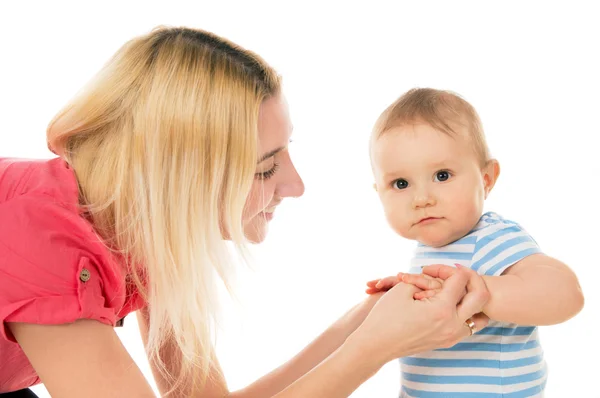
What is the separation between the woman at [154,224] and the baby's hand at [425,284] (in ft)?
0.06

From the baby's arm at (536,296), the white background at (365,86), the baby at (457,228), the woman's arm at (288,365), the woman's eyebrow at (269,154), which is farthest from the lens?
the white background at (365,86)

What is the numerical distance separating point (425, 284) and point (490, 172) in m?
0.29

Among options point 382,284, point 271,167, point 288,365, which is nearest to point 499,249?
point 382,284

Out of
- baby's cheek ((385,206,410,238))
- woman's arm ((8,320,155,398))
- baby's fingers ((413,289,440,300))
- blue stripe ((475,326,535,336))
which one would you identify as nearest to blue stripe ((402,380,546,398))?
blue stripe ((475,326,535,336))

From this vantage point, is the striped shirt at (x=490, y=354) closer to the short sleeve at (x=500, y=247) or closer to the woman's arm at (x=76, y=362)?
the short sleeve at (x=500, y=247)

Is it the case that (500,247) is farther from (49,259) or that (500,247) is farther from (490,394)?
(49,259)

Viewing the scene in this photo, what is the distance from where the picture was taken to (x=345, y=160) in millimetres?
2865

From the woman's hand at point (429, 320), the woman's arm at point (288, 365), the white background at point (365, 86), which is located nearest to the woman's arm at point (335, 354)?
the woman's hand at point (429, 320)

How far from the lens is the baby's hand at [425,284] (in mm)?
1458

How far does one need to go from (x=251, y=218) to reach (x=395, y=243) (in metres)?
1.18

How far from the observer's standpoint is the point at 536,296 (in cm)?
138

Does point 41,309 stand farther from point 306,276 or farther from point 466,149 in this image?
point 306,276

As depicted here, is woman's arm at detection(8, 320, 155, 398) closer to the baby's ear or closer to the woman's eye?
the woman's eye

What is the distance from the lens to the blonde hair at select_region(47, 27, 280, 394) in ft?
5.13
